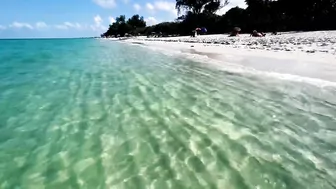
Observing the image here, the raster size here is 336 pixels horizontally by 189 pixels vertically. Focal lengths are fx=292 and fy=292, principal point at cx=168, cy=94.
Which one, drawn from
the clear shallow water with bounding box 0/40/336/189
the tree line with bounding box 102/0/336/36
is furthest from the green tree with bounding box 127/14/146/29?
the clear shallow water with bounding box 0/40/336/189

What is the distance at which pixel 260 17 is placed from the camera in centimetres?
6612

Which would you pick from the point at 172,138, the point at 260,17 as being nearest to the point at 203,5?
the point at 260,17

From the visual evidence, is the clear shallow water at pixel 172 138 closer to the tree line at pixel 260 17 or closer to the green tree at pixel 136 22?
the tree line at pixel 260 17

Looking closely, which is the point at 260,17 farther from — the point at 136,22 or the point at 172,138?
the point at 136,22

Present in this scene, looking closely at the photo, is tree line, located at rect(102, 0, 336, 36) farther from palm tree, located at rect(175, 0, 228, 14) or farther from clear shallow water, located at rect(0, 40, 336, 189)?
clear shallow water, located at rect(0, 40, 336, 189)

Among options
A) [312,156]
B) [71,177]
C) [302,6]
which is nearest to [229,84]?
[312,156]

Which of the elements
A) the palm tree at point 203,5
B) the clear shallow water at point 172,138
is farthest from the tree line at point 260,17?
the clear shallow water at point 172,138

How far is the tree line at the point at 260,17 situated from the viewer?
5456 cm

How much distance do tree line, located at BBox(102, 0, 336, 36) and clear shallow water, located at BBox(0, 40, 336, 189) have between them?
45.4 meters

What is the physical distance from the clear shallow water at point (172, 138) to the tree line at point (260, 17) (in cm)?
4538

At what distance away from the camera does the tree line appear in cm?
5456

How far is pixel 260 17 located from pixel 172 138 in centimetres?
6555

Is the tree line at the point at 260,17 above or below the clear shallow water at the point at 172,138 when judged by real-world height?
below

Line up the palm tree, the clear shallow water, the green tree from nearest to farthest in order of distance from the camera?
the clear shallow water
the palm tree
the green tree
